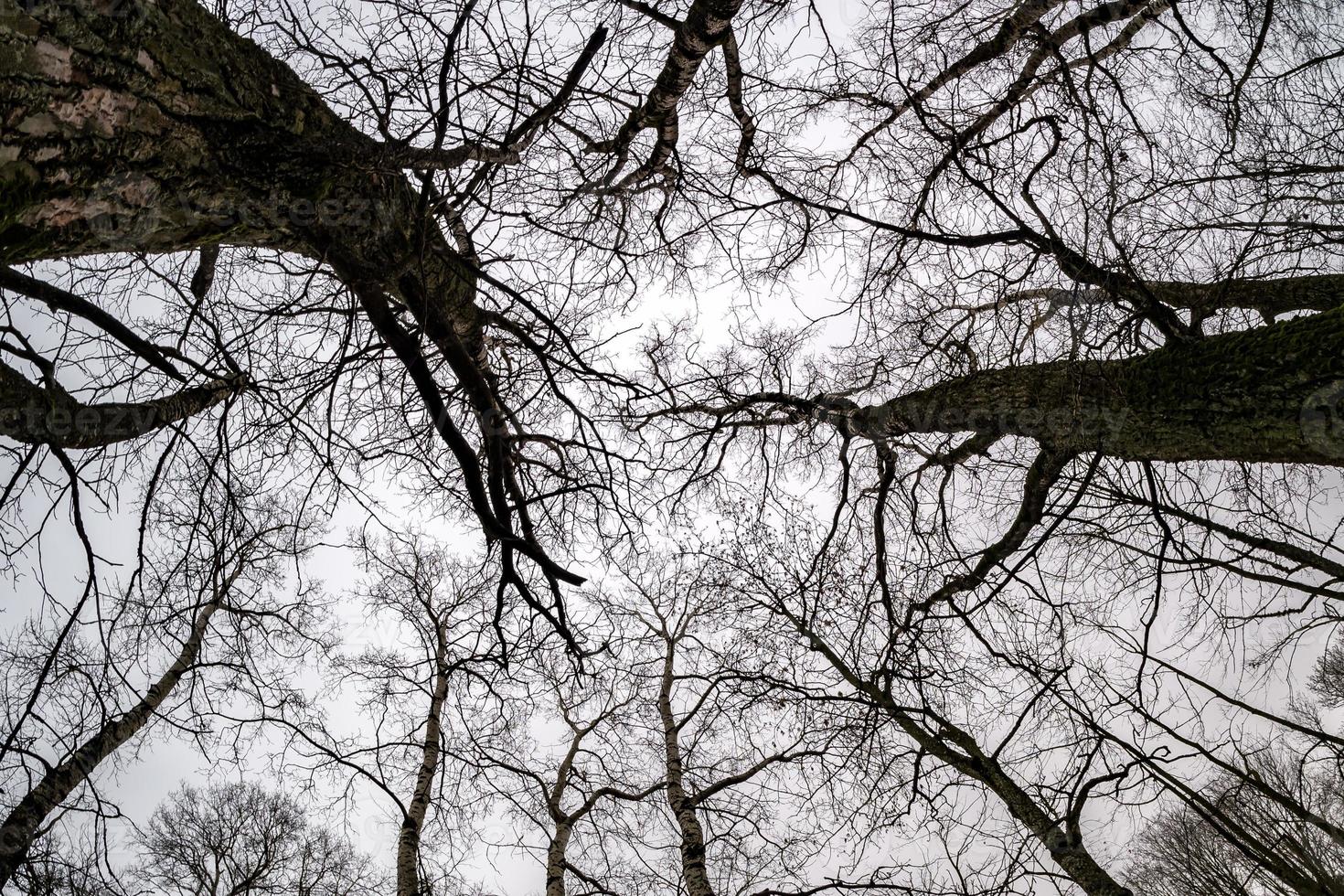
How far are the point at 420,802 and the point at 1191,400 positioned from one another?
23.1ft

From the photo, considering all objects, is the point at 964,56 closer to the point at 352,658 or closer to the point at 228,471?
the point at 228,471

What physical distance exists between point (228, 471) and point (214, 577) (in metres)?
0.45

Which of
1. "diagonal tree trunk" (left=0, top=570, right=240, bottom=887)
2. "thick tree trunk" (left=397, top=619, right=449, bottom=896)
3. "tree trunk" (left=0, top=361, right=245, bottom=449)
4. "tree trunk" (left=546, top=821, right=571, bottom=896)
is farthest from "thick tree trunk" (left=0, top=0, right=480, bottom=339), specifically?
"tree trunk" (left=546, top=821, right=571, bottom=896)

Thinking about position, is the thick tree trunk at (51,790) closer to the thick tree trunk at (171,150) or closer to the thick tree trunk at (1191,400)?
the thick tree trunk at (171,150)

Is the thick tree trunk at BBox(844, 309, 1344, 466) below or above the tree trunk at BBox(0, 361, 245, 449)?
below

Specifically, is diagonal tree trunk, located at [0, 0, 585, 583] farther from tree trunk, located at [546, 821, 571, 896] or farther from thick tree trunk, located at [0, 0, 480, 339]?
tree trunk, located at [546, 821, 571, 896]

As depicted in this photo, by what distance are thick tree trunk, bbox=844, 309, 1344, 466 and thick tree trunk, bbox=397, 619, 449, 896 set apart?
448 centimetres

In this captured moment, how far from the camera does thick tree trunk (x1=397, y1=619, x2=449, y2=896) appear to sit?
6004 millimetres

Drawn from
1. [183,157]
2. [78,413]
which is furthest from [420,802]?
[183,157]

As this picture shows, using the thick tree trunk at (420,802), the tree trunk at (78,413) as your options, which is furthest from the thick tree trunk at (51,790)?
the thick tree trunk at (420,802)

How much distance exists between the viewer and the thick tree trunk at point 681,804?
5.80 m

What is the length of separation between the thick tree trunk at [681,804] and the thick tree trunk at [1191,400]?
14.9ft

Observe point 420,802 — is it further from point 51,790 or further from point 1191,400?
point 1191,400

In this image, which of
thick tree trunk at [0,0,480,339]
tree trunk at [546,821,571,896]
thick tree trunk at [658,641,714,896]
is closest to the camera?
thick tree trunk at [0,0,480,339]
